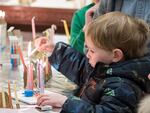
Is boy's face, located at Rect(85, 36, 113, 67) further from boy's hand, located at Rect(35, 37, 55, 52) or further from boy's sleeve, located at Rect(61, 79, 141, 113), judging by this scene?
boy's hand, located at Rect(35, 37, 55, 52)

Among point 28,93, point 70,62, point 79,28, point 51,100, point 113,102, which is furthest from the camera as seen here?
point 79,28

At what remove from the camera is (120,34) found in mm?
1259

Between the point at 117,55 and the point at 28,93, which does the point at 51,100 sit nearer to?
A: the point at 28,93

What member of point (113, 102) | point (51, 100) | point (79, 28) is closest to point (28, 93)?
point (51, 100)

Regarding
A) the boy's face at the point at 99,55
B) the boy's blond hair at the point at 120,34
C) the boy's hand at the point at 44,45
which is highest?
the boy's blond hair at the point at 120,34

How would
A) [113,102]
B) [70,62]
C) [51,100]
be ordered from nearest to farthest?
[113,102] < [51,100] < [70,62]

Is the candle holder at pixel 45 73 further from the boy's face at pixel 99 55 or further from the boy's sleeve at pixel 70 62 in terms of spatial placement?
the boy's face at pixel 99 55

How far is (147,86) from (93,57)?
0.65 feet

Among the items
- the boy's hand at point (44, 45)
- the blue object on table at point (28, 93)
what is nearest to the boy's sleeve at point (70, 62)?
the boy's hand at point (44, 45)

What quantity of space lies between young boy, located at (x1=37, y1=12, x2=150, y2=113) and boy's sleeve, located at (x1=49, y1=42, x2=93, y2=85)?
0.70ft

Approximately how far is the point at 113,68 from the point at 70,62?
0.35 m

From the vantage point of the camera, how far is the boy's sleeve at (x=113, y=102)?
3.87 feet

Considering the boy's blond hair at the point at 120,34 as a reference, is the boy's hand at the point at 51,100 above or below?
below

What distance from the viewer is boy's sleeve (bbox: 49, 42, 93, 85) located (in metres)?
1.55
